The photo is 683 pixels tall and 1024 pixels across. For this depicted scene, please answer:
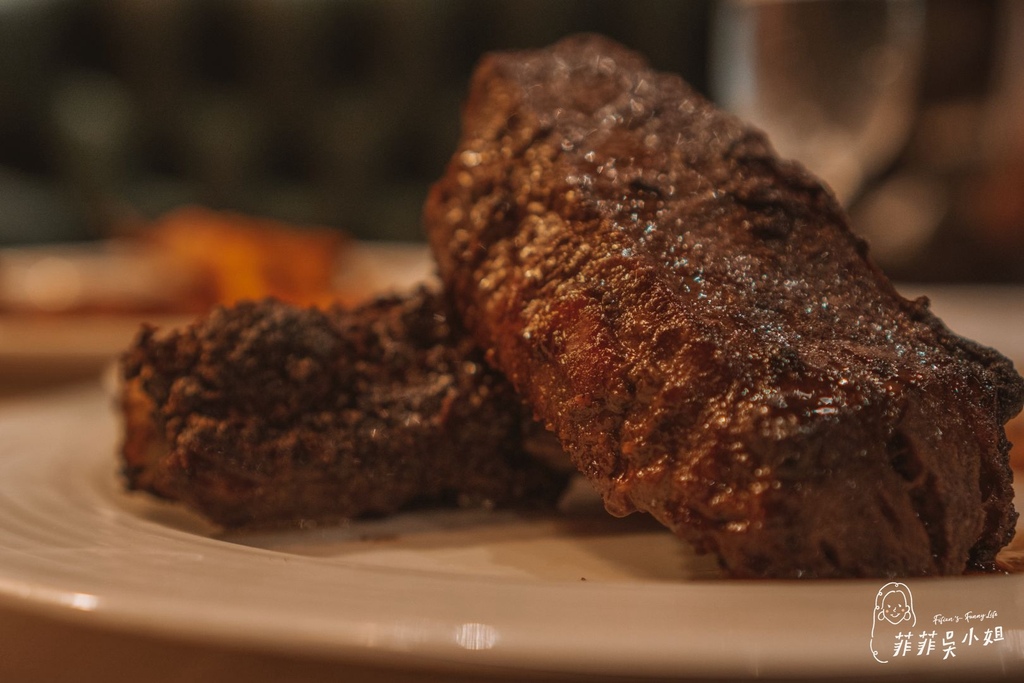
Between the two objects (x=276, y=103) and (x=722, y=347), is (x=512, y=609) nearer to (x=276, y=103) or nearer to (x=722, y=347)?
(x=722, y=347)

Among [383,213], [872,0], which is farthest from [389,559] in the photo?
[383,213]

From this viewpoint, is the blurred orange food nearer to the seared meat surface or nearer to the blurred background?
the seared meat surface

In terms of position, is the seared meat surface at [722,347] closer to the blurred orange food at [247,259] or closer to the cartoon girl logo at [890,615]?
the cartoon girl logo at [890,615]

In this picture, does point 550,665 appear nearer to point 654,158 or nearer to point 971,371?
point 971,371

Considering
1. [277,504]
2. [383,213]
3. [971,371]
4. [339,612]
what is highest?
[971,371]

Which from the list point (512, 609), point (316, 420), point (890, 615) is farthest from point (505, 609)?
point (316, 420)

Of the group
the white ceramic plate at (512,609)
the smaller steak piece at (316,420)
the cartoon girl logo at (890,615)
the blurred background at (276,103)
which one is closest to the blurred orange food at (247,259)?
the smaller steak piece at (316,420)

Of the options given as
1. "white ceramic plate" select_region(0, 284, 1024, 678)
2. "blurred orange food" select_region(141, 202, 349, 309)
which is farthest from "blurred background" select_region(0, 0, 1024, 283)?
"white ceramic plate" select_region(0, 284, 1024, 678)
